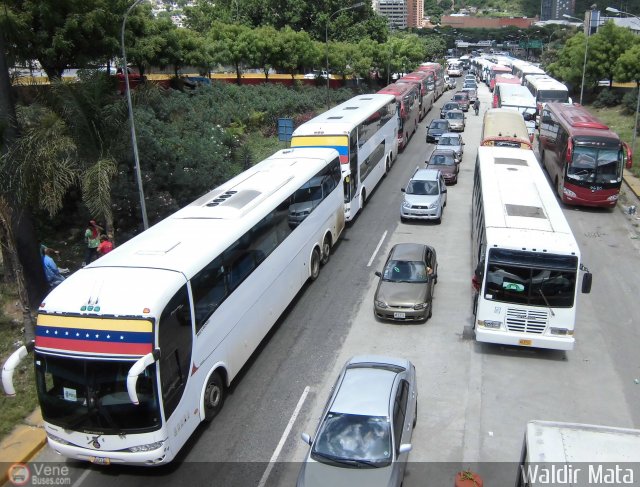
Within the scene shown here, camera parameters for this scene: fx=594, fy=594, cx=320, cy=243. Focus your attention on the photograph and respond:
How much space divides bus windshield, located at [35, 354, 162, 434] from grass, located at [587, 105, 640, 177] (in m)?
29.3

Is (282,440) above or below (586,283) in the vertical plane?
below

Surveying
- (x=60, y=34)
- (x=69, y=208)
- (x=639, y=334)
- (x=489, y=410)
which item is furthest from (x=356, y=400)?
(x=60, y=34)

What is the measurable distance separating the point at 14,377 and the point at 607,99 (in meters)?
52.7

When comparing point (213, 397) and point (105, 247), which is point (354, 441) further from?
point (105, 247)

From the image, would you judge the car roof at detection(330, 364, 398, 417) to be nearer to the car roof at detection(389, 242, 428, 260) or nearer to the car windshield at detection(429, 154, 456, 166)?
the car roof at detection(389, 242, 428, 260)

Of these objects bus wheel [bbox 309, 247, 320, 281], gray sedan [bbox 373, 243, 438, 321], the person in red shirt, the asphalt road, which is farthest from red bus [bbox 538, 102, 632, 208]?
the person in red shirt

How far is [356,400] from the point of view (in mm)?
9852

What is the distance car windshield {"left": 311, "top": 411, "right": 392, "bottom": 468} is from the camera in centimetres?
897

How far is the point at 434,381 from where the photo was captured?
42.5 feet

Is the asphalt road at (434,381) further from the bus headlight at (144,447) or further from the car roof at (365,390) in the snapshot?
the car roof at (365,390)

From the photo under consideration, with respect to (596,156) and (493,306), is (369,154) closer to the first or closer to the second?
(596,156)

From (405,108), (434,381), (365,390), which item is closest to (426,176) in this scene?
(434,381)

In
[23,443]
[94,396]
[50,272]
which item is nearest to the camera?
[94,396]

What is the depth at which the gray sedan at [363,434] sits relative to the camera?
8.84m
